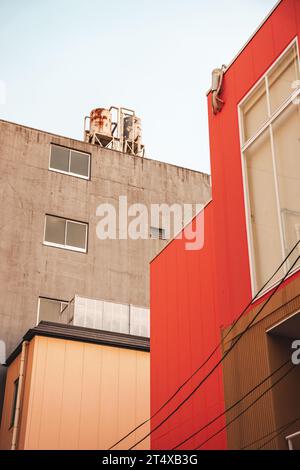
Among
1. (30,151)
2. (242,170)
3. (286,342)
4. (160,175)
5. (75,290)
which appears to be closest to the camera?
(286,342)

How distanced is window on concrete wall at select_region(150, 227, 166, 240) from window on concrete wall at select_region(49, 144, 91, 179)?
3.77m

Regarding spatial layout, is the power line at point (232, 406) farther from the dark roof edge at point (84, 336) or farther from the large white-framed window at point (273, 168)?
the dark roof edge at point (84, 336)

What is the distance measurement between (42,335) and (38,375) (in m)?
1.24

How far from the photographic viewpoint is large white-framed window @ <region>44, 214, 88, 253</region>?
27328 millimetres

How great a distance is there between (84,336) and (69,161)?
447 inches

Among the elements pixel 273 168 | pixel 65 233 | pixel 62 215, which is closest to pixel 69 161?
pixel 62 215

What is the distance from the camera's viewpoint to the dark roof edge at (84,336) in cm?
1995

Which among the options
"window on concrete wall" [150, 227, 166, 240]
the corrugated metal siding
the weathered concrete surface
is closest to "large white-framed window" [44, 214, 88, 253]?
the weathered concrete surface

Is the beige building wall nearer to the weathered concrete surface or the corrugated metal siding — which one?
the corrugated metal siding

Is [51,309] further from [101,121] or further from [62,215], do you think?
[101,121]

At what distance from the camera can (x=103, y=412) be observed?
1945cm

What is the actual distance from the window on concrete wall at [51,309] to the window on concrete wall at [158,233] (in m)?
5.72
